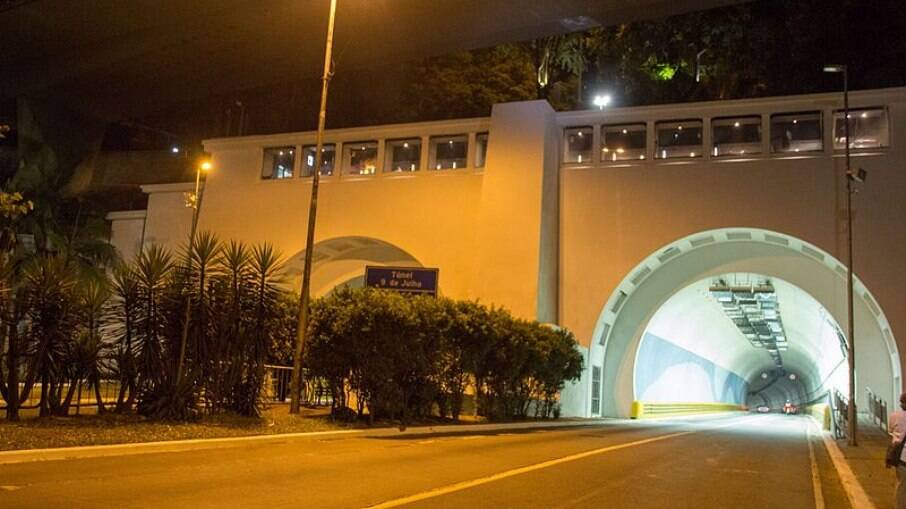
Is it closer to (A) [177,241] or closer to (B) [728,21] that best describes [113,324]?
(A) [177,241]

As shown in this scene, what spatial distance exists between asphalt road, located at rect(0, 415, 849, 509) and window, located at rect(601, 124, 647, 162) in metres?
17.0

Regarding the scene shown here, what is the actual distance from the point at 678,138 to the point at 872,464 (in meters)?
17.0

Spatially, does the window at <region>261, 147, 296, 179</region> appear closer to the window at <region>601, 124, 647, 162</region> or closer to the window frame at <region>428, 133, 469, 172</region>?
the window frame at <region>428, 133, 469, 172</region>

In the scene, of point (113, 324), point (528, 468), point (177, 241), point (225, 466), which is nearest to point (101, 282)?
point (113, 324)

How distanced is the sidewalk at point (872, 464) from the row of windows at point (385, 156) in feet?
56.6

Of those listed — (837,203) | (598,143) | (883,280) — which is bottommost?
(883,280)

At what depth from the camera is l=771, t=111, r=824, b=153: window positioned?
2841 centimetres

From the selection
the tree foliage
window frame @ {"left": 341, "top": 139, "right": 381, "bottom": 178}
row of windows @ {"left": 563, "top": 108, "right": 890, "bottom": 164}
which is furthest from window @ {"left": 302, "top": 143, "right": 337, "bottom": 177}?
the tree foliage

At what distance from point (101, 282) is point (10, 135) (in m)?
29.2

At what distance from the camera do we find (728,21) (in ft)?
115

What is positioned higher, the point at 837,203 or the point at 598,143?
the point at 598,143

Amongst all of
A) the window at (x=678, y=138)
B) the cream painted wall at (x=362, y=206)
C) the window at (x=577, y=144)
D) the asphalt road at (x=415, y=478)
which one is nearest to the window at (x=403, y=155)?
the cream painted wall at (x=362, y=206)

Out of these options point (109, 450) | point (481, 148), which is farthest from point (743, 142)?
point (109, 450)

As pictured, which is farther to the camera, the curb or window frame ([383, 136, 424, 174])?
window frame ([383, 136, 424, 174])
